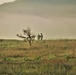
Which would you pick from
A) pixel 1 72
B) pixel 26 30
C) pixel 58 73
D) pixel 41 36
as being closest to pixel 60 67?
pixel 58 73

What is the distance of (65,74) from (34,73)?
230 centimetres

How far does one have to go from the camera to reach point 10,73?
2380cm

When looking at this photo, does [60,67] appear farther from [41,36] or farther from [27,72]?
[41,36]

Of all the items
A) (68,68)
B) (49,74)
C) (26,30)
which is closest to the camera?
(49,74)

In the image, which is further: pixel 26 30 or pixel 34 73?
pixel 26 30

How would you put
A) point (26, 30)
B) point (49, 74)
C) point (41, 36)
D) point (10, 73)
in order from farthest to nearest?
1. point (41, 36)
2. point (26, 30)
3. point (10, 73)
4. point (49, 74)

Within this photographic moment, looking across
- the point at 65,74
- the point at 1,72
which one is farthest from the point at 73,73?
the point at 1,72

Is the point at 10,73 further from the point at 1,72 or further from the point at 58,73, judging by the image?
the point at 58,73

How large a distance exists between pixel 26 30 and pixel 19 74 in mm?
63943

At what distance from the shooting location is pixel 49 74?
880 inches

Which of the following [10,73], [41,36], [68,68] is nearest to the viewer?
[10,73]

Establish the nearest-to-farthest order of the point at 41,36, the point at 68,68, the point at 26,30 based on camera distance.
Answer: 1. the point at 68,68
2. the point at 26,30
3. the point at 41,36

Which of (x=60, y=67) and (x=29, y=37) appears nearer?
(x=60, y=67)

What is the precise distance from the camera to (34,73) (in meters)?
23.8
